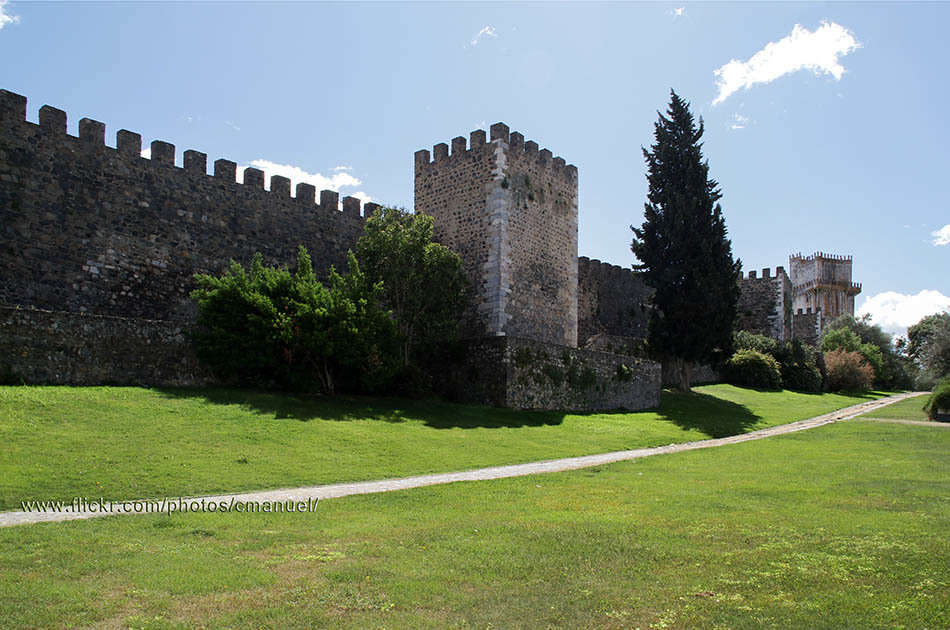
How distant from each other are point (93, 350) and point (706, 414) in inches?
746

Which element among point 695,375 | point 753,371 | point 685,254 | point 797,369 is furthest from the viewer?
point 797,369

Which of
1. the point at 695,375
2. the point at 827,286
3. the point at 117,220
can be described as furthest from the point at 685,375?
the point at 827,286

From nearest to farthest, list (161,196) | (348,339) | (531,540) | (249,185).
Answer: (531,540) < (348,339) < (161,196) < (249,185)

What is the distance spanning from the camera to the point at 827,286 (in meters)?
80.6

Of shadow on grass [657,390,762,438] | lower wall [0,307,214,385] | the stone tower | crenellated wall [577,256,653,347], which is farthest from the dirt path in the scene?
crenellated wall [577,256,653,347]

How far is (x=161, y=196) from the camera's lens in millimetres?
20641

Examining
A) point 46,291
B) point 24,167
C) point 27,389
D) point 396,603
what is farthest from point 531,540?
point 24,167

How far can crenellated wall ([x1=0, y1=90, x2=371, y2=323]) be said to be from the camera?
17.9 m

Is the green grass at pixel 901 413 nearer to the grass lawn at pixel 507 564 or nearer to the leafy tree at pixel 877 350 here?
the grass lawn at pixel 507 564

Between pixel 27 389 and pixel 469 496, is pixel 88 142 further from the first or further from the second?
pixel 469 496

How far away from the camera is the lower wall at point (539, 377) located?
20.5 m

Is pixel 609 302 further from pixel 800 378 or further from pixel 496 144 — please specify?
pixel 496 144

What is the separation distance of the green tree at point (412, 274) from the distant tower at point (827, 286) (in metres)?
69.3

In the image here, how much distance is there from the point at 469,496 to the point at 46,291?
1373cm
